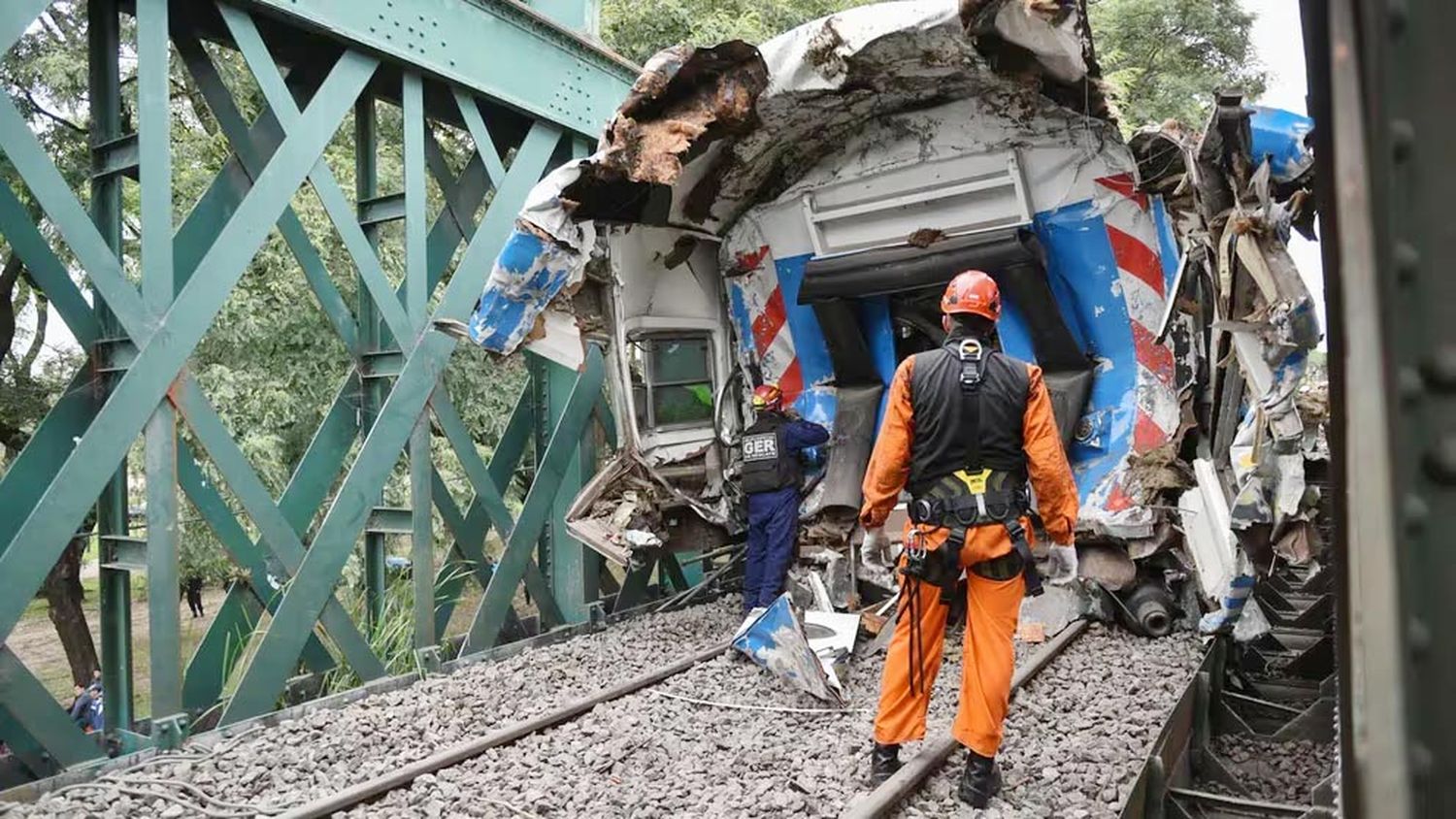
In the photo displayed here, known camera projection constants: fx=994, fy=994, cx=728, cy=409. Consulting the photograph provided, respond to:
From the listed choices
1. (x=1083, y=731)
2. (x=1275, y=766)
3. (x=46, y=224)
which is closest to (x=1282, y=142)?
(x=1083, y=731)

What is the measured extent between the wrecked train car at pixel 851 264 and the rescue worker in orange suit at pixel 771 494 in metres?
0.25

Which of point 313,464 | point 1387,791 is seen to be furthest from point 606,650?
point 1387,791

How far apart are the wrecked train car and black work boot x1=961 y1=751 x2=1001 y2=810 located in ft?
5.33

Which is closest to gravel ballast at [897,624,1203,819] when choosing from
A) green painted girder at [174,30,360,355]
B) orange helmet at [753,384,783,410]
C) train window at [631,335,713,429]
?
orange helmet at [753,384,783,410]

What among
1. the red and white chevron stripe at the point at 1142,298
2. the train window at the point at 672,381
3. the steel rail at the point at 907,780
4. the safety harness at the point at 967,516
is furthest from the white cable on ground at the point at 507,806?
the red and white chevron stripe at the point at 1142,298

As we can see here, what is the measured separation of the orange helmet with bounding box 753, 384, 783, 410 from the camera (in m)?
6.75

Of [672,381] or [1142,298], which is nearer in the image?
[1142,298]

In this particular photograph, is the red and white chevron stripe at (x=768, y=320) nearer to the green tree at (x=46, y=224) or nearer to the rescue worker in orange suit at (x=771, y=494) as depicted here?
the rescue worker in orange suit at (x=771, y=494)

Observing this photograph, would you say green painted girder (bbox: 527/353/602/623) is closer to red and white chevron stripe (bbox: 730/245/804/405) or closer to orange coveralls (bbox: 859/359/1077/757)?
red and white chevron stripe (bbox: 730/245/804/405)

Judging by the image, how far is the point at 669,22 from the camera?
12.0m

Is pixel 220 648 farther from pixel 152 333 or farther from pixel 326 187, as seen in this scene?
pixel 326 187

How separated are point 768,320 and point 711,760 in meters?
3.74

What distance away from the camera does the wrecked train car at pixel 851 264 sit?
17.5 feet

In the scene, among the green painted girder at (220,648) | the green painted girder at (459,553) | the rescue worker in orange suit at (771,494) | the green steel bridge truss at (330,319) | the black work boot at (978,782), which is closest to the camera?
the black work boot at (978,782)
